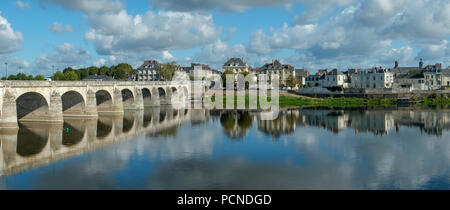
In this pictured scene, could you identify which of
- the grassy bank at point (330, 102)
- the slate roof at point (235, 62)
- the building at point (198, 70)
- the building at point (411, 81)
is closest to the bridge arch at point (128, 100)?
the grassy bank at point (330, 102)

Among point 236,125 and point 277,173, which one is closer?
point 277,173

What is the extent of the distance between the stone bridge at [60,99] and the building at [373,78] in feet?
195

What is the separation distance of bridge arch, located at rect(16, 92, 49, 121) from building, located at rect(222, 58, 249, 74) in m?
80.8

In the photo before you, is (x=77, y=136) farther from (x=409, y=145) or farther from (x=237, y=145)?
(x=409, y=145)

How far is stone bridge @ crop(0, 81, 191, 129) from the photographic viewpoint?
39.5m

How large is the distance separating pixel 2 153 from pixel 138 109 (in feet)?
131

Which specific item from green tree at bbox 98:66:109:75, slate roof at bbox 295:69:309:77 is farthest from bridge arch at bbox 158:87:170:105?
green tree at bbox 98:66:109:75

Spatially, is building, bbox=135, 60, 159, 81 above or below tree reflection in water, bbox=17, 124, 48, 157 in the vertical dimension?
above

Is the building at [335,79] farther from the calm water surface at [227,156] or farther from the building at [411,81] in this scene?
the calm water surface at [227,156]

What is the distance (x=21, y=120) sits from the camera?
4819cm

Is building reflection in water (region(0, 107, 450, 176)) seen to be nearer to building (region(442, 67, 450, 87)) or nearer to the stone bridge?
the stone bridge

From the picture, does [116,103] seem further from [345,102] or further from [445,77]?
[445,77]
